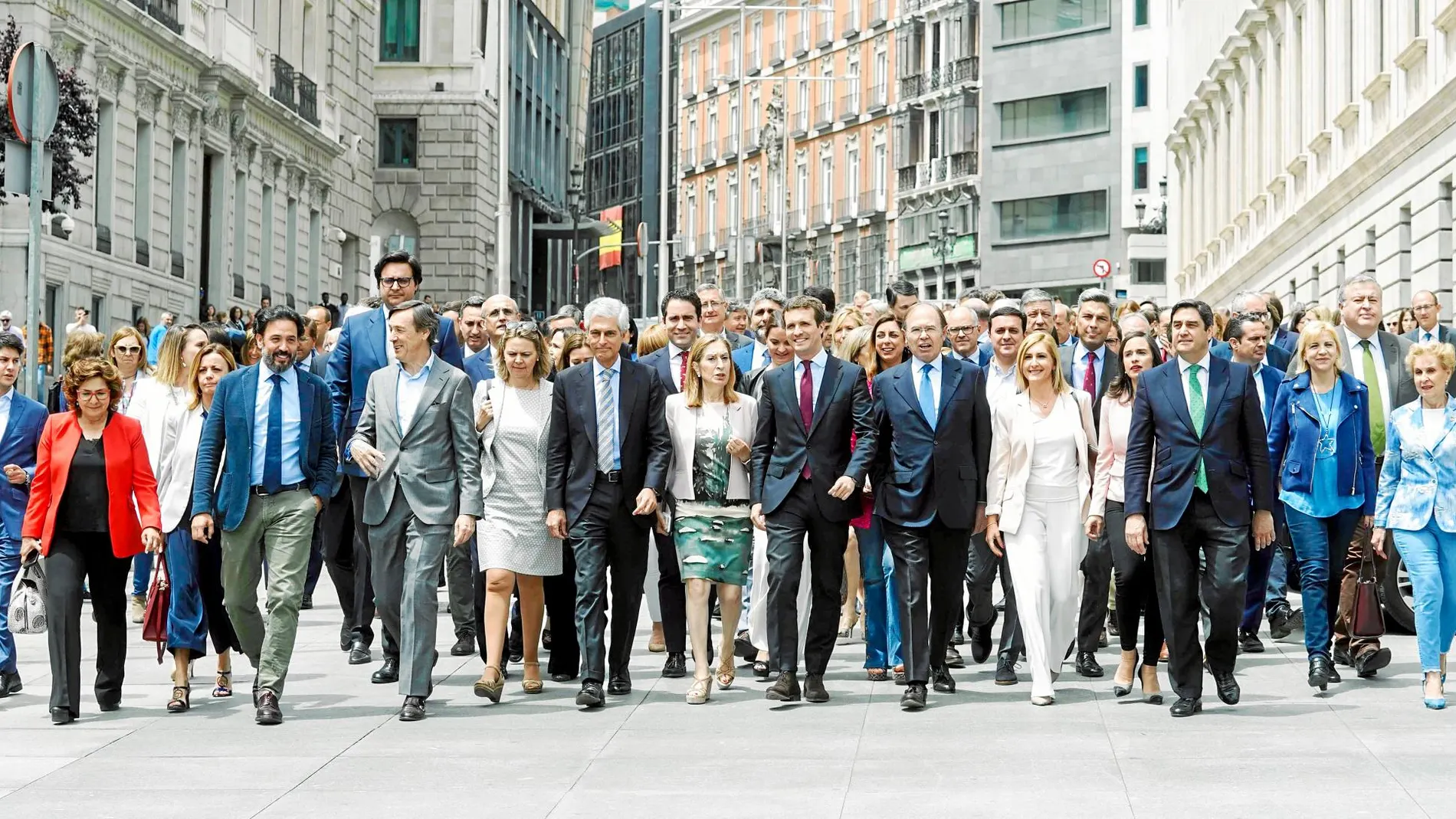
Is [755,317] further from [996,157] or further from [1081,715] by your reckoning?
[996,157]

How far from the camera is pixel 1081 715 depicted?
10.4 meters

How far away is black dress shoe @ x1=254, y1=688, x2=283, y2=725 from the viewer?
10305mm

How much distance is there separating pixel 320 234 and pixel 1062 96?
31034mm

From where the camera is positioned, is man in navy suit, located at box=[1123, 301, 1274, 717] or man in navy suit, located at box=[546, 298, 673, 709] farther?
man in navy suit, located at box=[546, 298, 673, 709]

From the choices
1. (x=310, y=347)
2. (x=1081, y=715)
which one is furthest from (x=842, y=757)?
(x=310, y=347)

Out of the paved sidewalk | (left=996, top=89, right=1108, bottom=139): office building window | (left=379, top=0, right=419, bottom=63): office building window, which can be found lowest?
the paved sidewalk

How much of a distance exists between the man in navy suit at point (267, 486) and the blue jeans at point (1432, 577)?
522cm

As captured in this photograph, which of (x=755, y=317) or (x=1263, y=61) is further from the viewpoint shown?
(x=1263, y=61)

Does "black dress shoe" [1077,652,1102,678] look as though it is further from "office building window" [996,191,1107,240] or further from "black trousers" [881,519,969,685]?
"office building window" [996,191,1107,240]

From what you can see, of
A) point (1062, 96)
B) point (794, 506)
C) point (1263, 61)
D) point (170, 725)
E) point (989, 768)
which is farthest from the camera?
point (1062, 96)

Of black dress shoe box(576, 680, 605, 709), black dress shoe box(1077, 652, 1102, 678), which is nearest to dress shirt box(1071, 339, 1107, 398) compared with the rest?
black dress shoe box(1077, 652, 1102, 678)

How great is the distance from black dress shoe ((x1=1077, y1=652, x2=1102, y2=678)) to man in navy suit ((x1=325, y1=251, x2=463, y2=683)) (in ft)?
11.8

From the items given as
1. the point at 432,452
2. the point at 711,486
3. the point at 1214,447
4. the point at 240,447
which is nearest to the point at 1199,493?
the point at 1214,447

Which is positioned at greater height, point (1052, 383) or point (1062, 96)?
point (1062, 96)
